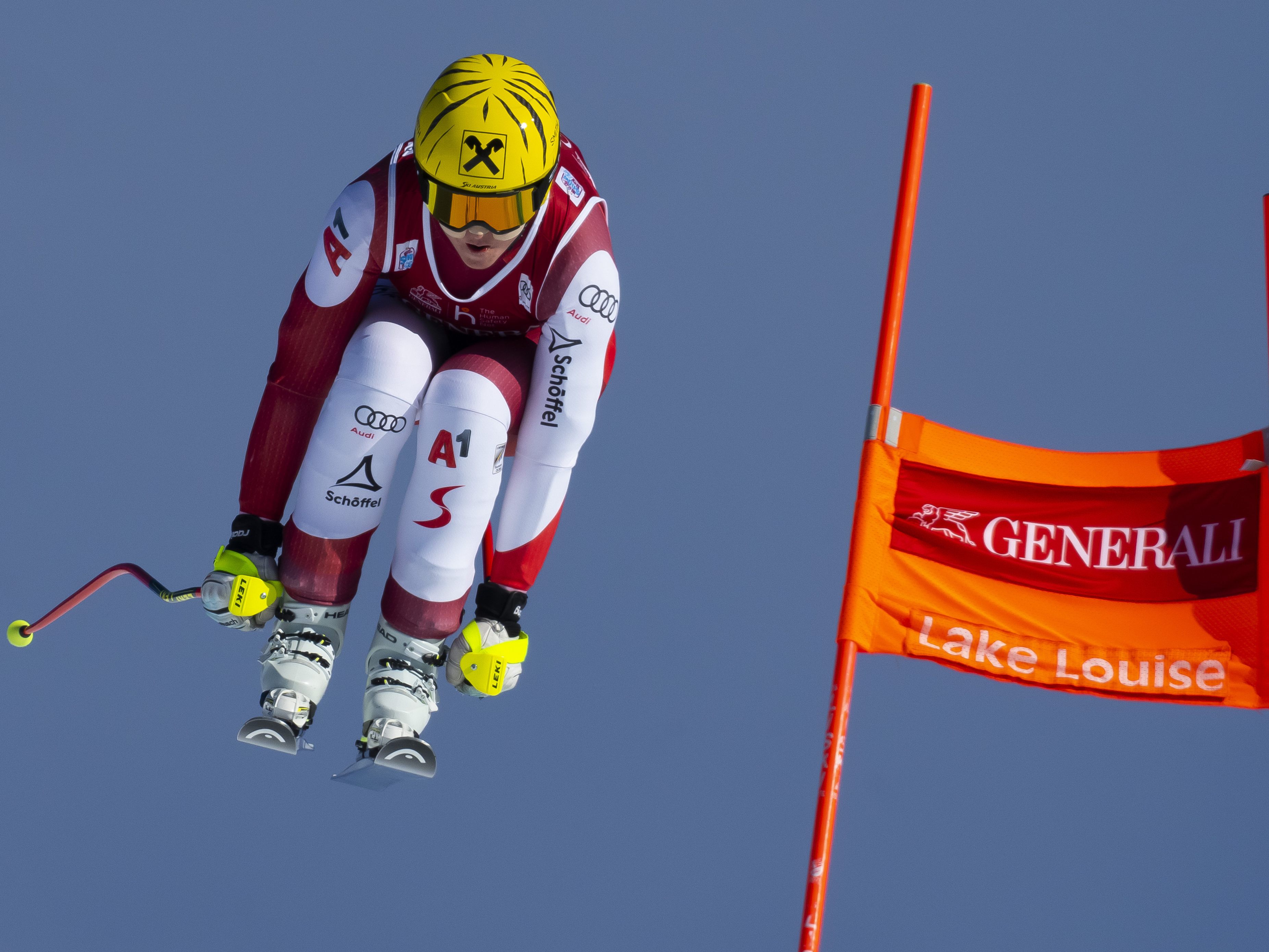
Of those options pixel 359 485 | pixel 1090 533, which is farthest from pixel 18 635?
pixel 1090 533

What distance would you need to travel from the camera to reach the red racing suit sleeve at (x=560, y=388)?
7160 millimetres

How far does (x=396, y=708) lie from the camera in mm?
7324

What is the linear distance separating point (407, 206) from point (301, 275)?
55 centimetres

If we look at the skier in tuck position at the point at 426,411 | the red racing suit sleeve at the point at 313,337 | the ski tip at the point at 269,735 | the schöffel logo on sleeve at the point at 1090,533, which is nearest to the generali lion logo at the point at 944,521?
the schöffel logo on sleeve at the point at 1090,533

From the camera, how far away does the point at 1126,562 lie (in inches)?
342

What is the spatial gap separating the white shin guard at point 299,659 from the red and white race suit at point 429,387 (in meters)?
0.07

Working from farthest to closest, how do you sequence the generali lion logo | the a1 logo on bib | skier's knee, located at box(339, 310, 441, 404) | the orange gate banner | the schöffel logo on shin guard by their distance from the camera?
1. the generali lion logo
2. the orange gate banner
3. the schöffel logo on shin guard
4. skier's knee, located at box(339, 310, 441, 404)
5. the a1 logo on bib

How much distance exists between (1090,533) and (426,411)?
10.4 feet

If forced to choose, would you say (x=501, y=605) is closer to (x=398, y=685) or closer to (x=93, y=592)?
(x=398, y=685)

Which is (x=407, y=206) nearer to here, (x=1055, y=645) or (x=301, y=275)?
(x=301, y=275)

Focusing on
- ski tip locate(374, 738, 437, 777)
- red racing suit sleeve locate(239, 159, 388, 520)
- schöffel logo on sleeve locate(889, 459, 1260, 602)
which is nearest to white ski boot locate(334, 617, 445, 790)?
ski tip locate(374, 738, 437, 777)

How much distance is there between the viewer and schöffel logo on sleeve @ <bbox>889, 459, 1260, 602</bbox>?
8.54 metres

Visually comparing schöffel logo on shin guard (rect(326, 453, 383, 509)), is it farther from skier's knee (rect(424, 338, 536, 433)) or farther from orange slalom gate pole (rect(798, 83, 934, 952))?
orange slalom gate pole (rect(798, 83, 934, 952))

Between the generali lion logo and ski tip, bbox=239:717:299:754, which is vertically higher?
the generali lion logo
